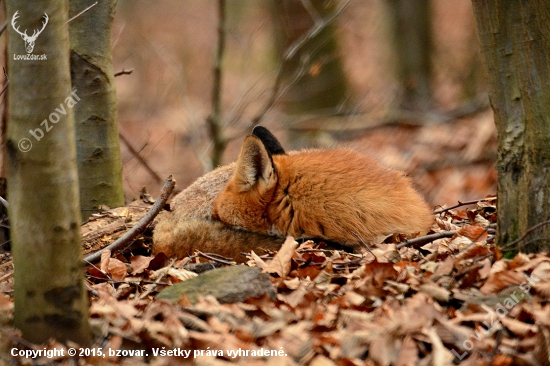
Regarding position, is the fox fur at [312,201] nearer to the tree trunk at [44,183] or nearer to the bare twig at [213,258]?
the bare twig at [213,258]

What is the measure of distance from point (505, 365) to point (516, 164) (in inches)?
60.3

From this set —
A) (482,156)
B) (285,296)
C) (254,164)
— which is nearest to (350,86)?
(482,156)

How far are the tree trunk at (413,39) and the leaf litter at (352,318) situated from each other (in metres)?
13.2

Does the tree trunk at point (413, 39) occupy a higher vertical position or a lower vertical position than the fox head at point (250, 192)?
higher

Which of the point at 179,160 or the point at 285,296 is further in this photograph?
the point at 179,160

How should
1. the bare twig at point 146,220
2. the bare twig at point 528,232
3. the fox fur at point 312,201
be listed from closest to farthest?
1. the bare twig at point 528,232
2. the fox fur at point 312,201
3. the bare twig at point 146,220

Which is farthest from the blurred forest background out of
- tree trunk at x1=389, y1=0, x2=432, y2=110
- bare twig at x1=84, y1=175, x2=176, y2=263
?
bare twig at x1=84, y1=175, x2=176, y2=263

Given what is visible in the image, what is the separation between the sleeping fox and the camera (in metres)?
4.55

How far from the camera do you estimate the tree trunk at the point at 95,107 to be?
600 cm

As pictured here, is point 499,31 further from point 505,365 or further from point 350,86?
point 350,86

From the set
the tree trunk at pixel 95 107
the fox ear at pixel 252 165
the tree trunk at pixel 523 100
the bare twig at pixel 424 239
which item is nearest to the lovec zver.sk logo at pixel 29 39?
the fox ear at pixel 252 165

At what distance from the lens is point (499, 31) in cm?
375

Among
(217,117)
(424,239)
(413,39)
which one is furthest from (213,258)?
(413,39)

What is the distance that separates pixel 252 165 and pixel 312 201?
58cm
